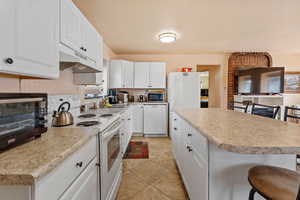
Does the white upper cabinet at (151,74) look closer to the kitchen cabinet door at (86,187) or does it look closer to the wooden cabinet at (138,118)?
the wooden cabinet at (138,118)

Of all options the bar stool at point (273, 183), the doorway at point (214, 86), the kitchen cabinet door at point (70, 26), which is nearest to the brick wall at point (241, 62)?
the doorway at point (214, 86)

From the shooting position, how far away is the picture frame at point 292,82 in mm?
4504

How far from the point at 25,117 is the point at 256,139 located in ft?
4.27

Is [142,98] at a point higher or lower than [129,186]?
higher

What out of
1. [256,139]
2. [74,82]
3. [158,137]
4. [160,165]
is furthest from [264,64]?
[74,82]

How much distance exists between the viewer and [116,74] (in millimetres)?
3846

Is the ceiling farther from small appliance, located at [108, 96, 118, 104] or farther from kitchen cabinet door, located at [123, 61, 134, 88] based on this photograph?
small appliance, located at [108, 96, 118, 104]

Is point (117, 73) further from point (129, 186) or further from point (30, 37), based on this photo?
point (30, 37)

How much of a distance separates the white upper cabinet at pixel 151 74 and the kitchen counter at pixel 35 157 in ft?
10.7

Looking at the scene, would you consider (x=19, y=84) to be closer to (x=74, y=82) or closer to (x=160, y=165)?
(x=74, y=82)

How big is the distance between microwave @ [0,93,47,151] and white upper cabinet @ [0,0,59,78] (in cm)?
14

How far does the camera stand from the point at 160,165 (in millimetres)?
2301

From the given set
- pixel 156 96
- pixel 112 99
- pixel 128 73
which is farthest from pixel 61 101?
pixel 156 96

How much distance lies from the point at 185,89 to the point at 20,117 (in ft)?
11.3
